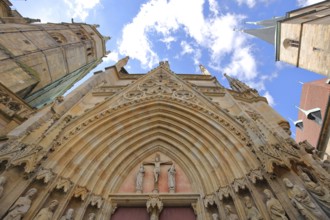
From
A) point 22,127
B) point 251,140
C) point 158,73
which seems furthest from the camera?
point 158,73

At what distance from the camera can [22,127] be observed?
6148mm

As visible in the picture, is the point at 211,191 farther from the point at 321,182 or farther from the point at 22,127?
the point at 22,127

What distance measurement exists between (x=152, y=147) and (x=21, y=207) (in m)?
4.22

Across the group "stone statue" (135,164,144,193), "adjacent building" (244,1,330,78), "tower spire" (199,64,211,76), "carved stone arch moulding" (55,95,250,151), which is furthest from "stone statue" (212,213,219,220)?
"tower spire" (199,64,211,76)

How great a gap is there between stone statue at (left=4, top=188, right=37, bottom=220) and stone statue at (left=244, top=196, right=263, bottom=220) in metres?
4.21

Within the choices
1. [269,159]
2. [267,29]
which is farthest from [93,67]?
[269,159]

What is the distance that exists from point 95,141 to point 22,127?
6.24 feet

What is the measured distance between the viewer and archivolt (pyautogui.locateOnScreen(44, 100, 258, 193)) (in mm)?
5887

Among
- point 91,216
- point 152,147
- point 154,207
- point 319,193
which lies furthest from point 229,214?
point 152,147

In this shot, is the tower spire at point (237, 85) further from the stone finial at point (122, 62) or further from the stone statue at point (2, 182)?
the stone statue at point (2, 182)

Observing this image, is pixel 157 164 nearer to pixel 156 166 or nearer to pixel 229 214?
pixel 156 166

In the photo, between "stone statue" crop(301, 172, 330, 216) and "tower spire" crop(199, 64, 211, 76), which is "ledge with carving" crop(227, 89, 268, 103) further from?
"tower spire" crop(199, 64, 211, 76)

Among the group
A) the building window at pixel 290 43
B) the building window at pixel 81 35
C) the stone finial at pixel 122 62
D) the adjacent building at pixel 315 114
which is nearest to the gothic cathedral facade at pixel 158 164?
the adjacent building at pixel 315 114

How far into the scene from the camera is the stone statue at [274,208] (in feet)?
13.4
